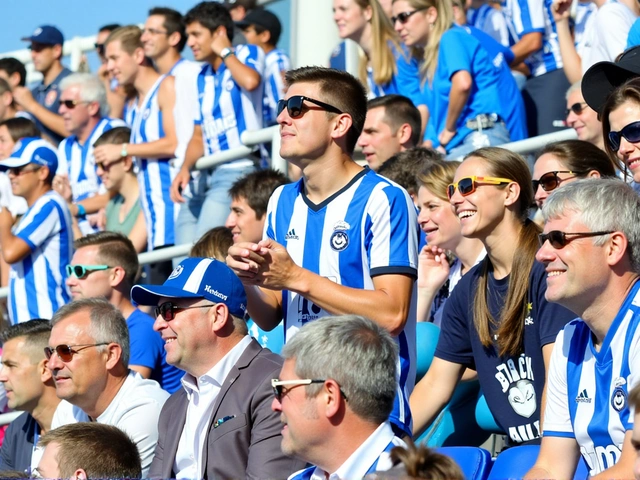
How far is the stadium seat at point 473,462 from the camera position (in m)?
3.91

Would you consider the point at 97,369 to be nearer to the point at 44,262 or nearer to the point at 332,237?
the point at 332,237

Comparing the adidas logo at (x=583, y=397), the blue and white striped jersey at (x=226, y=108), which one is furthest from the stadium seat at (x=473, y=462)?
the blue and white striped jersey at (x=226, y=108)

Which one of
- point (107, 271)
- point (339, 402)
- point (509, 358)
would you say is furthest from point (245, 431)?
point (107, 271)

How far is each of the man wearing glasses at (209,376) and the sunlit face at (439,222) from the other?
1441 millimetres

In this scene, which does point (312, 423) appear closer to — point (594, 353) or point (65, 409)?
point (594, 353)

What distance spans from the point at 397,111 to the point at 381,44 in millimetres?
1209

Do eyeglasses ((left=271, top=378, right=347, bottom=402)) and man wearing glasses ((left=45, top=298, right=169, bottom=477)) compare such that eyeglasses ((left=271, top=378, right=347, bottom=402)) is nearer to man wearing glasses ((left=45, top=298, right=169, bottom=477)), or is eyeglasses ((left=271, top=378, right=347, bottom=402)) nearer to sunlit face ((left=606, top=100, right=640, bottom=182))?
sunlit face ((left=606, top=100, right=640, bottom=182))

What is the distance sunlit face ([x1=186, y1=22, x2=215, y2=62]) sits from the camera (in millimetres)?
8352

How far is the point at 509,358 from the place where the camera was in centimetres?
459

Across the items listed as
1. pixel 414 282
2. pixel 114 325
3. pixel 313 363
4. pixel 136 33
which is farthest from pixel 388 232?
pixel 136 33

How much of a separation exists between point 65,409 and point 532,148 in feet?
9.81

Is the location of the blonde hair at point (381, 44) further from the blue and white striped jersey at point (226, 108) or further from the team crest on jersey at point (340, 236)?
the team crest on jersey at point (340, 236)

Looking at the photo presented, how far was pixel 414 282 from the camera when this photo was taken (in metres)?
4.43

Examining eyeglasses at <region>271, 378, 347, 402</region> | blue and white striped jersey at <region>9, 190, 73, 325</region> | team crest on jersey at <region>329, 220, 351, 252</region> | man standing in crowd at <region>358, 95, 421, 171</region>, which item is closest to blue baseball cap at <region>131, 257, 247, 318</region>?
team crest on jersey at <region>329, 220, 351, 252</region>
